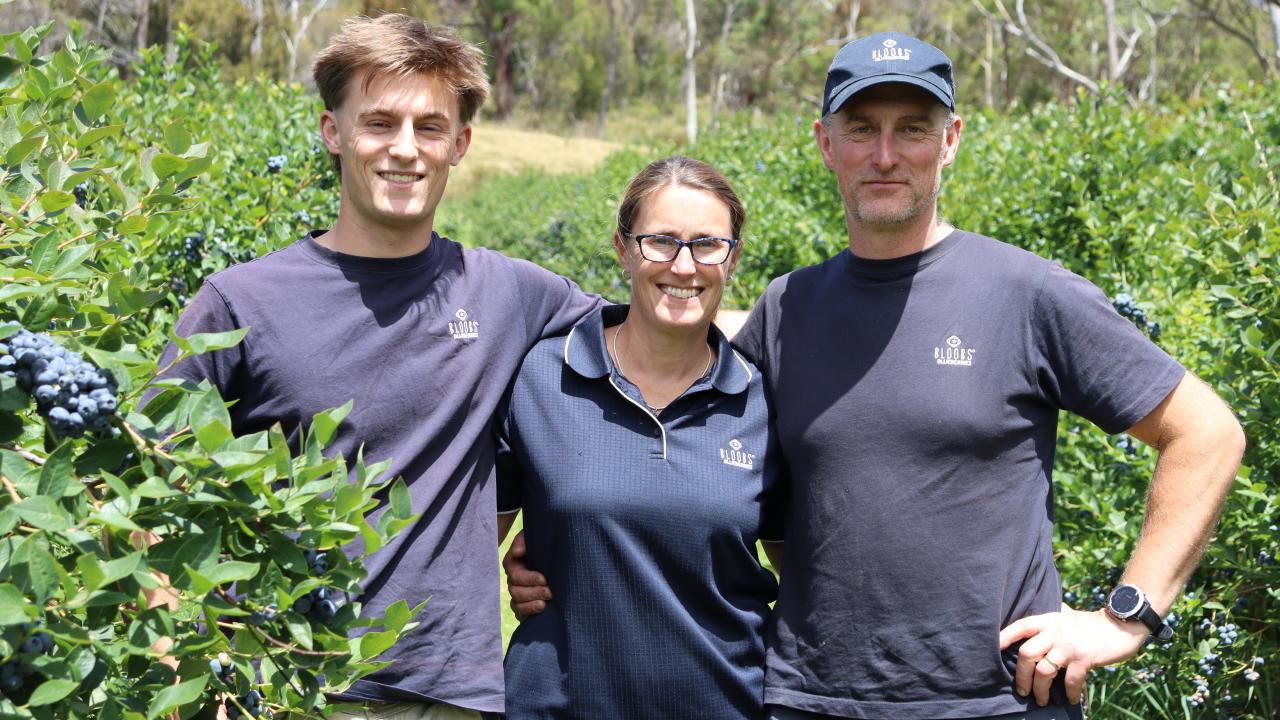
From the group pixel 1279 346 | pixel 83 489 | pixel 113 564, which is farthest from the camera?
pixel 1279 346

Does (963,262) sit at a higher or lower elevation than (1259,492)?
higher

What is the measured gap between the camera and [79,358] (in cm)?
149

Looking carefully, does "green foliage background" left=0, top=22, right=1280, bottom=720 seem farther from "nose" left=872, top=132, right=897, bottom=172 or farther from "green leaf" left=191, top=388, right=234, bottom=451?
"nose" left=872, top=132, right=897, bottom=172

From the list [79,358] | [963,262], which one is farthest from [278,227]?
[79,358]

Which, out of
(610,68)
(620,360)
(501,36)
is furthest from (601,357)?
(610,68)

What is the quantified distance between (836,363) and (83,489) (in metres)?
1.70

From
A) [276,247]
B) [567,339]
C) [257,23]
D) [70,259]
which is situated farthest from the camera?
[257,23]

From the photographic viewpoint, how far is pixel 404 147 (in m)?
2.71

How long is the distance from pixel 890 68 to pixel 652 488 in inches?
42.7

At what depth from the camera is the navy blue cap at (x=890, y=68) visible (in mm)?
2719

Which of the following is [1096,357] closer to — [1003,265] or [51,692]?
[1003,265]

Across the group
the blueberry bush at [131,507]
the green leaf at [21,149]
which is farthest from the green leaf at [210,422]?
the green leaf at [21,149]

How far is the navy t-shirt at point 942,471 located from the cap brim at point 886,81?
360mm

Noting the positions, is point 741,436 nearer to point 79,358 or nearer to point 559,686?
point 559,686
